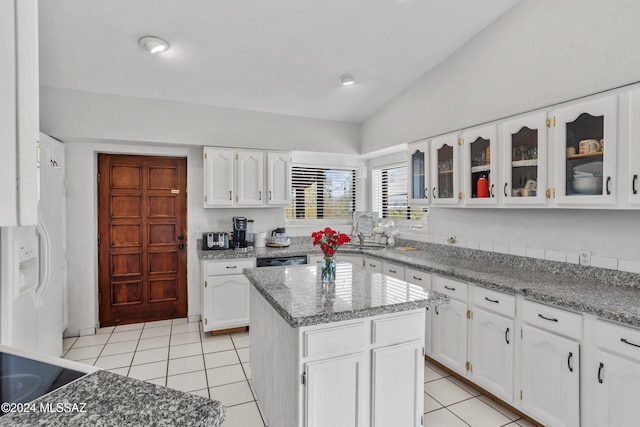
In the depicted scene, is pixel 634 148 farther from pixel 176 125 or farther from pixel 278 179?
pixel 176 125

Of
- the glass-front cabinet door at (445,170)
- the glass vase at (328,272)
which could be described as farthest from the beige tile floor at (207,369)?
the glass-front cabinet door at (445,170)

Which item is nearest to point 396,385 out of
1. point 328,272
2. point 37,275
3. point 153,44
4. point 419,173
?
point 328,272

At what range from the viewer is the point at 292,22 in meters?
2.73

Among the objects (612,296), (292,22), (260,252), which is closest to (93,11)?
(292,22)

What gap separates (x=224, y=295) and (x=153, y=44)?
2543 mm

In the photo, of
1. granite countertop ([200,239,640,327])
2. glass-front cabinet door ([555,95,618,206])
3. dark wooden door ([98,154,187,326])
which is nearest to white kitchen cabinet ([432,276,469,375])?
granite countertop ([200,239,640,327])

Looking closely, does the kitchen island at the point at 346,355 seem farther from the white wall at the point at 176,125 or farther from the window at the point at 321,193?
the window at the point at 321,193

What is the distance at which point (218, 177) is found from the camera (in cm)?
391

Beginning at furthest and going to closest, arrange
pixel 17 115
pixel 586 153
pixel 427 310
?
pixel 427 310
pixel 586 153
pixel 17 115

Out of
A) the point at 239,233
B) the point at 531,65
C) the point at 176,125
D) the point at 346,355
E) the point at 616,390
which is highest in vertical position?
the point at 531,65

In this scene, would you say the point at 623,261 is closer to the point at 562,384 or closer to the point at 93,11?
the point at 562,384

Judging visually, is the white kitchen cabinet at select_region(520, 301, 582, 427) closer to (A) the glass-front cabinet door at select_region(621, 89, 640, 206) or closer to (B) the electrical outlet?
(B) the electrical outlet

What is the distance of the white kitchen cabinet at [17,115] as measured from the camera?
51 centimetres

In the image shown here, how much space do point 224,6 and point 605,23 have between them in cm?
265
